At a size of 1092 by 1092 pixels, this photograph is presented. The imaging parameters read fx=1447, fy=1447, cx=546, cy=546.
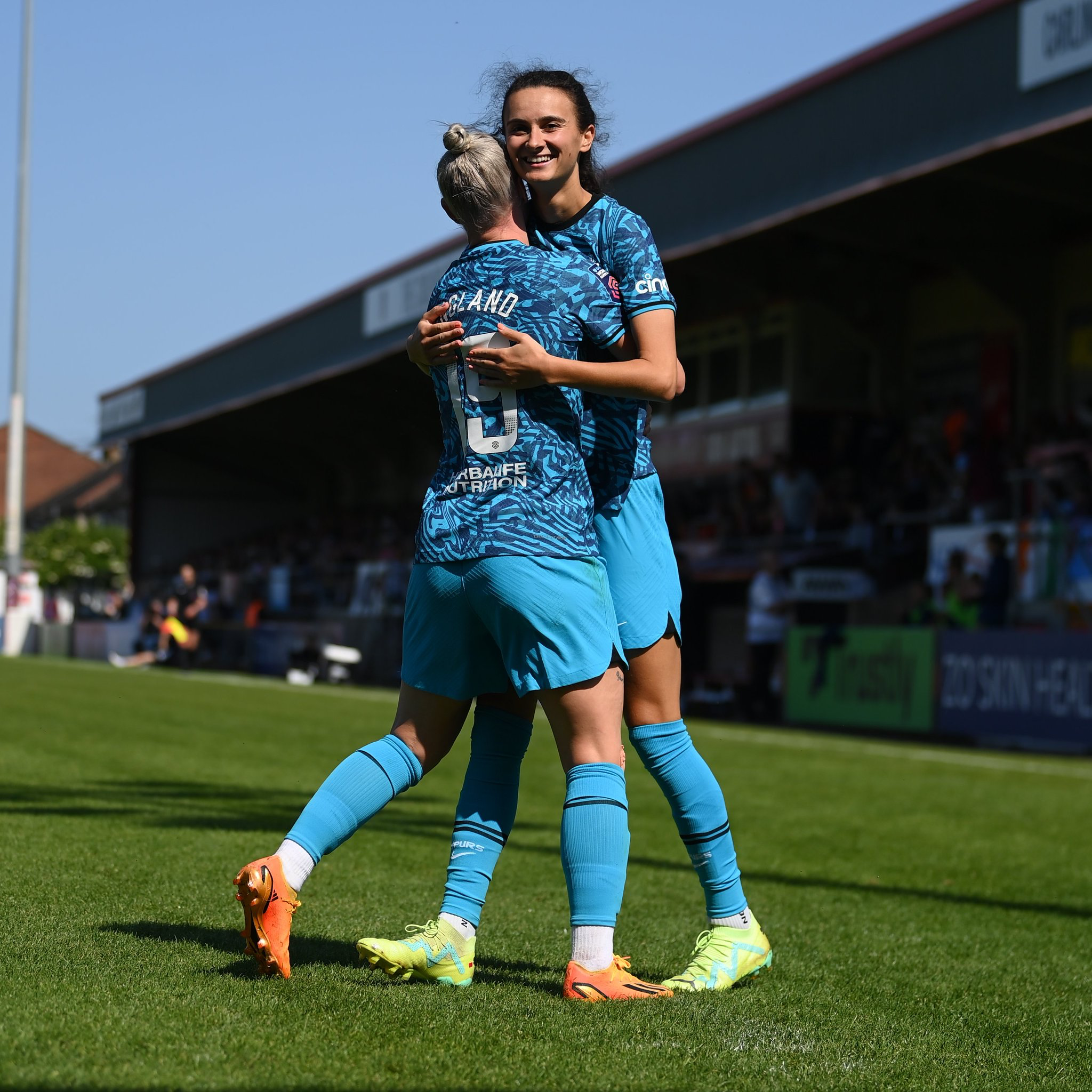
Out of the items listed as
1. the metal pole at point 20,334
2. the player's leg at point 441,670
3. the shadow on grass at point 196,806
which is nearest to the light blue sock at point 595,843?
the player's leg at point 441,670

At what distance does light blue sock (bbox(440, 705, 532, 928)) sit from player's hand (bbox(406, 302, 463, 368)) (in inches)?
32.9

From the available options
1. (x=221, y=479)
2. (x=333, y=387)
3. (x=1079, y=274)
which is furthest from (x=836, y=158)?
(x=221, y=479)

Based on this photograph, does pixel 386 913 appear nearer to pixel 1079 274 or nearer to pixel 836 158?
pixel 836 158

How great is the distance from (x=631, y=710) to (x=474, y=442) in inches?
30.6

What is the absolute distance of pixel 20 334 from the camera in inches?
1465

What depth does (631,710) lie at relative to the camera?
3410 millimetres

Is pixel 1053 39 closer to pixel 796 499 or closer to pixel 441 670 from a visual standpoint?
pixel 796 499

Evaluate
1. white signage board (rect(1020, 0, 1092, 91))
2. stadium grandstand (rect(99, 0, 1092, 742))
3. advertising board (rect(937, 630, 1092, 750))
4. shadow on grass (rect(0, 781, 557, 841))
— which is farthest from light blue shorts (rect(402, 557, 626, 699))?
white signage board (rect(1020, 0, 1092, 91))

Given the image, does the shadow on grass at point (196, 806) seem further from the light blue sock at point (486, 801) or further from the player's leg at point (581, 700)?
the player's leg at point (581, 700)

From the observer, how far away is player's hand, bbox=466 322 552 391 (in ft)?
9.83

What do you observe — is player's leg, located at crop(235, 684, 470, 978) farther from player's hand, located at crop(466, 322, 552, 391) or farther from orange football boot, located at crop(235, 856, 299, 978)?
player's hand, located at crop(466, 322, 552, 391)

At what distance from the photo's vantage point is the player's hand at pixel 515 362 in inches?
118

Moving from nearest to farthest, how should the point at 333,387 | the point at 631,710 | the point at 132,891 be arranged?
the point at 631,710 < the point at 132,891 < the point at 333,387

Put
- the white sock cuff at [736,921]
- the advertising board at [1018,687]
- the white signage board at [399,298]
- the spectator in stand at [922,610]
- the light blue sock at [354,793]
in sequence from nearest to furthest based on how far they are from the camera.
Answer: the light blue sock at [354,793] → the white sock cuff at [736,921] → the advertising board at [1018,687] → the spectator in stand at [922,610] → the white signage board at [399,298]
